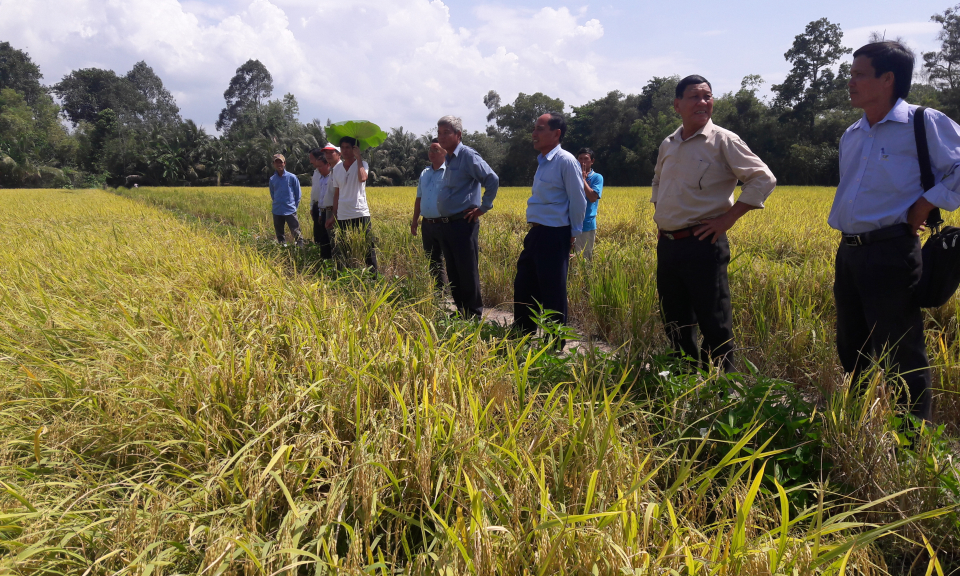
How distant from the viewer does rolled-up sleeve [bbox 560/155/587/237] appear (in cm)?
312

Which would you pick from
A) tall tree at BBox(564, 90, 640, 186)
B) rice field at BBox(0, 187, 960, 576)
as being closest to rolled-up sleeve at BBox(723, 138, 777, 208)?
rice field at BBox(0, 187, 960, 576)

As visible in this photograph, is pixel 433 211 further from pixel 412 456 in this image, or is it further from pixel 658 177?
pixel 412 456

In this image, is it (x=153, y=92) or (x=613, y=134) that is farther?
(x=153, y=92)

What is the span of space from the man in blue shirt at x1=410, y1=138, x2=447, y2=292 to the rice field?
1.32 metres

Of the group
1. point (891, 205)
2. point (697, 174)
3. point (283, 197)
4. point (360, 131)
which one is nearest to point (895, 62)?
point (891, 205)

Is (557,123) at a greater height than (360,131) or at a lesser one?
lesser

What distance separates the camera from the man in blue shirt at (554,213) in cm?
314

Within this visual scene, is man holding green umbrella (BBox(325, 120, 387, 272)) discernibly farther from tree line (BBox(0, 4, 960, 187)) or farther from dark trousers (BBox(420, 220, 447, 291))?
tree line (BBox(0, 4, 960, 187))

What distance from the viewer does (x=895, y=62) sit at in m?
1.98

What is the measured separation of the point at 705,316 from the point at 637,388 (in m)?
0.56

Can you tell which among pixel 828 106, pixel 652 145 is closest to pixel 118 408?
pixel 652 145

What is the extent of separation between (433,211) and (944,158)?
303 cm

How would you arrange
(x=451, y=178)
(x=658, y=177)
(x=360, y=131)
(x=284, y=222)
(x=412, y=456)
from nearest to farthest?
(x=412, y=456)
(x=658, y=177)
(x=451, y=178)
(x=360, y=131)
(x=284, y=222)

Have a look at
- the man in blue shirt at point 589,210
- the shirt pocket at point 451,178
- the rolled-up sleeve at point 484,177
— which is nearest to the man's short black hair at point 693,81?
the rolled-up sleeve at point 484,177
